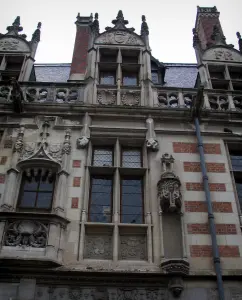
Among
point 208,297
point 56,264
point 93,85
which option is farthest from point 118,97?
point 208,297

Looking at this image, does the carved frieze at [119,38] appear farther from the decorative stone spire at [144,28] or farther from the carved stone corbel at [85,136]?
the carved stone corbel at [85,136]

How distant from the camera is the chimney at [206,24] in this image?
14267 mm

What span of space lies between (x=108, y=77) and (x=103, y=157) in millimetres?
3457

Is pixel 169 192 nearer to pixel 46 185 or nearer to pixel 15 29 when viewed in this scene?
pixel 46 185

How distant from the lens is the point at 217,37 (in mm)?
13672

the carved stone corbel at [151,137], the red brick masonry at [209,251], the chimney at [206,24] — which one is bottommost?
the red brick masonry at [209,251]

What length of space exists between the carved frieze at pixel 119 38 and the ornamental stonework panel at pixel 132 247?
23.4 ft

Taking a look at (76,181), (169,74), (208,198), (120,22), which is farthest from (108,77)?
(208,198)

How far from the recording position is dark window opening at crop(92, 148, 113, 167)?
9.70 meters

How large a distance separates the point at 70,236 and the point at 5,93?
515cm

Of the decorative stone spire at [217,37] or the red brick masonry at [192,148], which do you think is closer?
the red brick masonry at [192,148]

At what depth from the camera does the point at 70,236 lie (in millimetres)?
7961

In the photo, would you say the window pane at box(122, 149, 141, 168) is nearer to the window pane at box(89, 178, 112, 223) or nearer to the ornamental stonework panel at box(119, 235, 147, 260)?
the window pane at box(89, 178, 112, 223)

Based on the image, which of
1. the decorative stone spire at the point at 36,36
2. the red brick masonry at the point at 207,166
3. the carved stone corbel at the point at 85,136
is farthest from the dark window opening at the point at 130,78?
the red brick masonry at the point at 207,166
